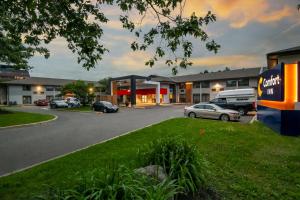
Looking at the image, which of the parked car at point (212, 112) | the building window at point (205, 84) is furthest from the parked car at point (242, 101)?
the building window at point (205, 84)

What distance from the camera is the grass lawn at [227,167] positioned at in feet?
15.6

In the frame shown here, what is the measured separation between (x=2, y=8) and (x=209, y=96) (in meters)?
48.6

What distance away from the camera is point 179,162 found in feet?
14.1

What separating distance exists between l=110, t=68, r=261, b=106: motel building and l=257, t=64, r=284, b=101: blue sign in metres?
30.2

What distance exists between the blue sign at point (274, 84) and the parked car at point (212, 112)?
11.6 feet

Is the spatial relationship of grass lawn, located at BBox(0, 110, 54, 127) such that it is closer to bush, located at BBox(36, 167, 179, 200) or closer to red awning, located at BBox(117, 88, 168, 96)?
bush, located at BBox(36, 167, 179, 200)

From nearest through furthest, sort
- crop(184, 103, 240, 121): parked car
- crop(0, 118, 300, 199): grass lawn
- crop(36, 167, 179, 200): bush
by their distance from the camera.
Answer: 1. crop(36, 167, 179, 200): bush
2. crop(0, 118, 300, 199): grass lawn
3. crop(184, 103, 240, 121): parked car

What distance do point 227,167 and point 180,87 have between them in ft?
174

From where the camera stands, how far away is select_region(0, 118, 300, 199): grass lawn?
15.6 ft

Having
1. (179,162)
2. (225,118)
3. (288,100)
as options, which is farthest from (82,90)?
(179,162)

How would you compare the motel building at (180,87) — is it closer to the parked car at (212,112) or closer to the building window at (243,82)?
the building window at (243,82)

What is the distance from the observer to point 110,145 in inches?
367

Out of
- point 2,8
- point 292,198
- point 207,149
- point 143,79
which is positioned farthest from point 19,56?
point 143,79

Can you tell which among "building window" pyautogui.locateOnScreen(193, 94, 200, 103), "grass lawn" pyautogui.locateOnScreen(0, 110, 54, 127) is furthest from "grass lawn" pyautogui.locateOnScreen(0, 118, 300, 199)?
"building window" pyautogui.locateOnScreen(193, 94, 200, 103)
